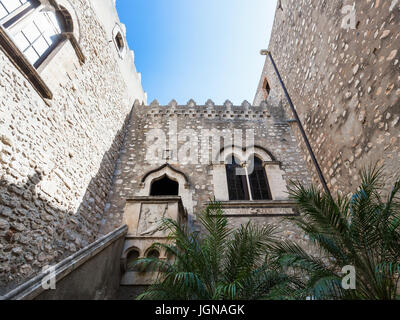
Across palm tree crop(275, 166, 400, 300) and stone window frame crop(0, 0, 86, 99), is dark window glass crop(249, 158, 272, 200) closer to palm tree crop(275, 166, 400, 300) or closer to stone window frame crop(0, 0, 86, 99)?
palm tree crop(275, 166, 400, 300)

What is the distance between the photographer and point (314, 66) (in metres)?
5.75

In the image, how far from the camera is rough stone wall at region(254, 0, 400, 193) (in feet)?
11.2

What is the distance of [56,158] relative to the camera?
3.94 m

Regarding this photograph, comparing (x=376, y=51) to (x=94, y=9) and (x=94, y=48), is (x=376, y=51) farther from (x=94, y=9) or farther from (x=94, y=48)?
(x=94, y=9)

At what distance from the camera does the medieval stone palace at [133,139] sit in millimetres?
3072

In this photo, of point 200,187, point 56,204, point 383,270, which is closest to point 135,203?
point 56,204

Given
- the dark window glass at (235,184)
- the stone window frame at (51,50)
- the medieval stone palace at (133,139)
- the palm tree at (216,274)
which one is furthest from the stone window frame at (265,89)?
the palm tree at (216,274)

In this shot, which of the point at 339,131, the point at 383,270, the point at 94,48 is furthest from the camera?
the point at 94,48

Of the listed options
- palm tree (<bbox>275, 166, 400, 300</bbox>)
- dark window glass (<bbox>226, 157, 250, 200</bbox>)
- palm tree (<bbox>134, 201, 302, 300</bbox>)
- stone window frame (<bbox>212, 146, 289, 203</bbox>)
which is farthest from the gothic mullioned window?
palm tree (<bbox>275, 166, 400, 300</bbox>)

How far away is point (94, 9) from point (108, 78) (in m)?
1.81

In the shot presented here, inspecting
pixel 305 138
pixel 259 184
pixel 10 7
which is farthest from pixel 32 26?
pixel 305 138

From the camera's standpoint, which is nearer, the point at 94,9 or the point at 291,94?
the point at 94,9

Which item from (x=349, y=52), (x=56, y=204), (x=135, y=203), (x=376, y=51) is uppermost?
(x=349, y=52)

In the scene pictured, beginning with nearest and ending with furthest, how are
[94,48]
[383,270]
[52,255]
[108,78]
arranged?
[383,270] → [52,255] → [94,48] → [108,78]
